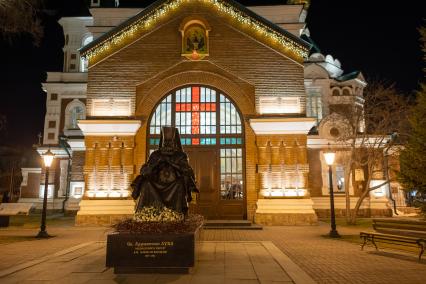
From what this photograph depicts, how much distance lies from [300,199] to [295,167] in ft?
5.00

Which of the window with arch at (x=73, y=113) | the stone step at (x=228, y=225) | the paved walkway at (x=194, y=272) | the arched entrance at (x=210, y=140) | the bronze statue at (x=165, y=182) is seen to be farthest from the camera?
the window with arch at (x=73, y=113)

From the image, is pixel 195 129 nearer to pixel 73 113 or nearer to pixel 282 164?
pixel 282 164

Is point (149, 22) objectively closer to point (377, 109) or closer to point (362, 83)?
point (377, 109)

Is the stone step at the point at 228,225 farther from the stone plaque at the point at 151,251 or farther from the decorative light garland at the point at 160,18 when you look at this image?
the decorative light garland at the point at 160,18

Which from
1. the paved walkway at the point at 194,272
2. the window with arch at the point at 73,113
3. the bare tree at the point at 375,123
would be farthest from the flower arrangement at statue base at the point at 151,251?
the window with arch at the point at 73,113

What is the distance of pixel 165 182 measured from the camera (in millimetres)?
9289

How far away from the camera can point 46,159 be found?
48.6ft

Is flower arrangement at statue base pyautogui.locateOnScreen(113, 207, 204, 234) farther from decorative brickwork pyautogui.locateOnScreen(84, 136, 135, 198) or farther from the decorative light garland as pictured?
the decorative light garland

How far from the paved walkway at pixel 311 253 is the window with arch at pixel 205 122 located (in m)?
4.21

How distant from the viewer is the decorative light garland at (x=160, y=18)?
18.3 m

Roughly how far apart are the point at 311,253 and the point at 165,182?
4647 mm

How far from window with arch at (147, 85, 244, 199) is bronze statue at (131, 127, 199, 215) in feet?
28.2

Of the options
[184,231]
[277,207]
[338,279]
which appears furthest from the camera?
[277,207]

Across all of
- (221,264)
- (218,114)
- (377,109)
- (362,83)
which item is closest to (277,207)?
(218,114)
